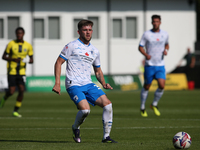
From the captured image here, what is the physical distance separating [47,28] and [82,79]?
1013 inches

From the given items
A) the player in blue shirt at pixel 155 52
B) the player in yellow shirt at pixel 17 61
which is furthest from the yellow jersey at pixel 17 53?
the player in blue shirt at pixel 155 52

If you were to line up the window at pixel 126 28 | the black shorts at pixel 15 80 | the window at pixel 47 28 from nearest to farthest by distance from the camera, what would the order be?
1. the black shorts at pixel 15 80
2. the window at pixel 47 28
3. the window at pixel 126 28

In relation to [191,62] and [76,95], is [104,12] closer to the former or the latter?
[191,62]

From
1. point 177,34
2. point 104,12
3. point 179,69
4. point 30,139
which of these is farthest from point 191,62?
point 30,139

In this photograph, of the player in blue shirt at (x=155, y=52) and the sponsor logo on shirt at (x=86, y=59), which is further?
the player in blue shirt at (x=155, y=52)

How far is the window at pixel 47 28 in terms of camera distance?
1286 inches

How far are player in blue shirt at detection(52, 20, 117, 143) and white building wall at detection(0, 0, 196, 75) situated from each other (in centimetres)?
2527

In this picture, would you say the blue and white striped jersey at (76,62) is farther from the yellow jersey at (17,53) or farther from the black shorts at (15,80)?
the black shorts at (15,80)

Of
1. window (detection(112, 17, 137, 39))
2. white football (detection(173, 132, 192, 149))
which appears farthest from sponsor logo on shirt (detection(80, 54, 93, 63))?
window (detection(112, 17, 137, 39))

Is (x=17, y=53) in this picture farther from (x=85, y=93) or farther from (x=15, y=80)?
(x=85, y=93)

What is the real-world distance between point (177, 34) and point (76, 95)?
26.6 m

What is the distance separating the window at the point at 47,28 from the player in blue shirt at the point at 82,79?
25.6m

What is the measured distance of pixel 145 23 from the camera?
33.0 m

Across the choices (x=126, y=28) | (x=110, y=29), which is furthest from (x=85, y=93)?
(x=126, y=28)
